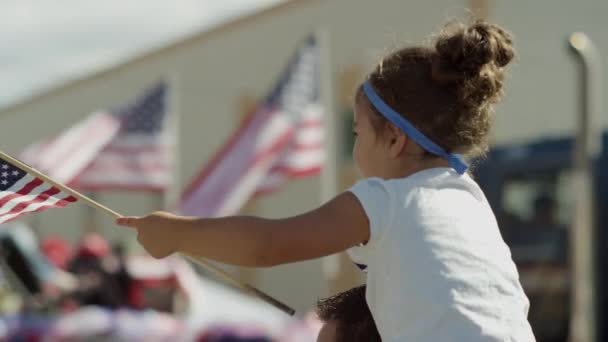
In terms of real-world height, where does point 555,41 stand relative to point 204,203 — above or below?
above

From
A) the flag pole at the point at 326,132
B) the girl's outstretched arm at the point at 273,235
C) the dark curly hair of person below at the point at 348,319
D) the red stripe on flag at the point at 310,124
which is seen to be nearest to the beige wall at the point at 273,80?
the flag pole at the point at 326,132

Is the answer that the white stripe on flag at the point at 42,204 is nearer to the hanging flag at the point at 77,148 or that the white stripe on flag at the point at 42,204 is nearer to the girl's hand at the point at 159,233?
the girl's hand at the point at 159,233

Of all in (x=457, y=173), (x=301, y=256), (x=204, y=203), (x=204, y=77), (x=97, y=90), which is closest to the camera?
(x=301, y=256)

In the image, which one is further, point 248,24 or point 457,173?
point 248,24

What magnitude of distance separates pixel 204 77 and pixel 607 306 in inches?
276

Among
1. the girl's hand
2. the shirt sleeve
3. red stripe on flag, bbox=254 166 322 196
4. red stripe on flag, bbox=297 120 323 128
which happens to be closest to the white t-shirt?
the shirt sleeve

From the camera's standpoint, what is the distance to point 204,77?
51.4 ft

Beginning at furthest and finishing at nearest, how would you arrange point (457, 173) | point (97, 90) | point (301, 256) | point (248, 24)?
1. point (97, 90)
2. point (248, 24)
3. point (457, 173)
4. point (301, 256)

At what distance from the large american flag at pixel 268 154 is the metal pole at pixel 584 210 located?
212cm

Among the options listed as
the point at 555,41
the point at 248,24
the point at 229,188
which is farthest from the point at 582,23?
the point at 248,24

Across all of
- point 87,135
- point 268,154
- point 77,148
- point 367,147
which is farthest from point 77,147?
point 367,147

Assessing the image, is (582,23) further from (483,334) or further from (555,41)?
(483,334)

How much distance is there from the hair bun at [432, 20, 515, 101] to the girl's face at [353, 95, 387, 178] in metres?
0.16

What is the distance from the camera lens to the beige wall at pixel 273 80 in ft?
32.2
